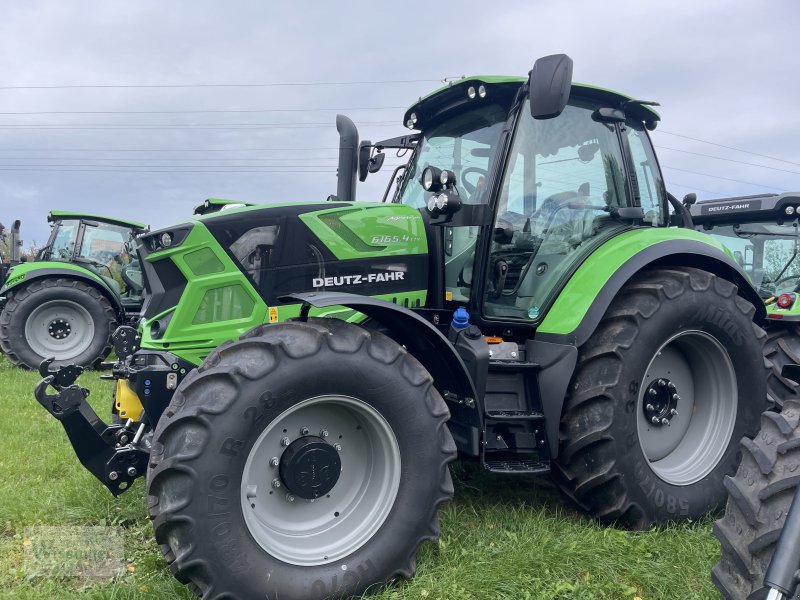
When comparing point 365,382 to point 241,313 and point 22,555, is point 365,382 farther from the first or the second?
point 22,555

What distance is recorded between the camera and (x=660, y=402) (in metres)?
3.88

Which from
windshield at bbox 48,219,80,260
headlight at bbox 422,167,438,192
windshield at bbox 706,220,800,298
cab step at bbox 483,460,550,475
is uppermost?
headlight at bbox 422,167,438,192

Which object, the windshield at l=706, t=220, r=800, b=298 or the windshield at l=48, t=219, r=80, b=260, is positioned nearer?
the windshield at l=706, t=220, r=800, b=298

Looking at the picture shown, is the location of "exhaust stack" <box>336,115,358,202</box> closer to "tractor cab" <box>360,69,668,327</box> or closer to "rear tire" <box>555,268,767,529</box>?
"tractor cab" <box>360,69,668,327</box>

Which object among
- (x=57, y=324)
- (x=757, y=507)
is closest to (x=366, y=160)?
(x=757, y=507)

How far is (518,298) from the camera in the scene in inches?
151

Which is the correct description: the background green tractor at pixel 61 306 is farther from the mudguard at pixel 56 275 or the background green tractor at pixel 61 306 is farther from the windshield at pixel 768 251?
the windshield at pixel 768 251

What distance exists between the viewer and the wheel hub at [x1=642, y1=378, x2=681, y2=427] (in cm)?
383

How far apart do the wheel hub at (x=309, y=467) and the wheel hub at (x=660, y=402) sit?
6.46ft

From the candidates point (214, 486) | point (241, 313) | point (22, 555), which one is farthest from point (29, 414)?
point (214, 486)

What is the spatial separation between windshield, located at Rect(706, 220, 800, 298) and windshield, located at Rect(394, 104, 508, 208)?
4213 millimetres

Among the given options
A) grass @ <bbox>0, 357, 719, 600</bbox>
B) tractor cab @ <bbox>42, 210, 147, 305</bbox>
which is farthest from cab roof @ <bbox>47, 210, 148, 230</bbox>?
grass @ <bbox>0, 357, 719, 600</bbox>

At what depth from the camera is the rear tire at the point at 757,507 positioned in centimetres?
219

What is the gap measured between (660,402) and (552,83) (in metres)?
1.96
